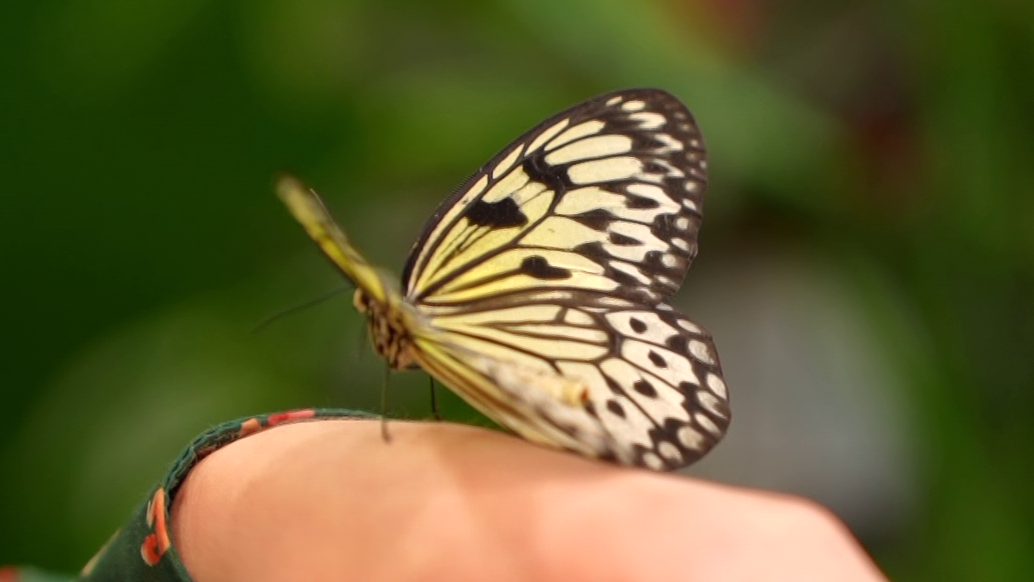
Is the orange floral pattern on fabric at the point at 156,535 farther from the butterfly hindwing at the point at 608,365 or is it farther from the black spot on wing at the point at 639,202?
the black spot on wing at the point at 639,202

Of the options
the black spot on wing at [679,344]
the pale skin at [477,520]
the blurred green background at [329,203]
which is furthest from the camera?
the blurred green background at [329,203]

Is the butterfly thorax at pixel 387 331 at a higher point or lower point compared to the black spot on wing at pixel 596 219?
higher

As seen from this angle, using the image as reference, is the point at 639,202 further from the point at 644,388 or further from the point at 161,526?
the point at 161,526

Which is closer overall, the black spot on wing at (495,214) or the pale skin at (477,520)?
the pale skin at (477,520)

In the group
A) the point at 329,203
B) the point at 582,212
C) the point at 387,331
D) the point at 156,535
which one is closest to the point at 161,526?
the point at 156,535

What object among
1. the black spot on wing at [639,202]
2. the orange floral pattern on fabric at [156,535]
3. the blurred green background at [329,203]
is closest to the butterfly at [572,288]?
the black spot on wing at [639,202]

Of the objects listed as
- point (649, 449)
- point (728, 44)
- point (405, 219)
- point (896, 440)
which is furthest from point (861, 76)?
point (649, 449)

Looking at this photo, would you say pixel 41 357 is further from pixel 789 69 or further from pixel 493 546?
pixel 789 69
